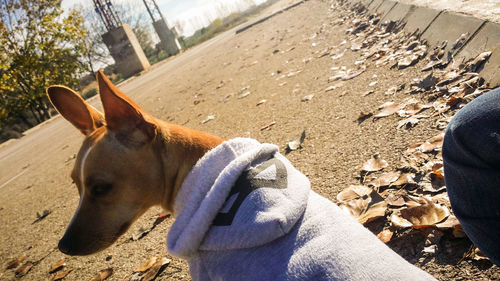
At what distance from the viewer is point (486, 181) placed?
3.45ft

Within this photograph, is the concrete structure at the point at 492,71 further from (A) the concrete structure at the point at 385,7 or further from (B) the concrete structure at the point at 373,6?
(B) the concrete structure at the point at 373,6

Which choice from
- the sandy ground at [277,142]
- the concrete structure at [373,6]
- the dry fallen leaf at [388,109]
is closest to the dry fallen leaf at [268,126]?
A: the sandy ground at [277,142]

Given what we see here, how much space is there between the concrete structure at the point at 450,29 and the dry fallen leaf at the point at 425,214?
Answer: 6.60 ft

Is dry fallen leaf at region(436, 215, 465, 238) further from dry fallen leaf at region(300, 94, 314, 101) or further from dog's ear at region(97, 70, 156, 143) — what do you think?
dry fallen leaf at region(300, 94, 314, 101)

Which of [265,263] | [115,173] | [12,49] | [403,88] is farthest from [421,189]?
[12,49]

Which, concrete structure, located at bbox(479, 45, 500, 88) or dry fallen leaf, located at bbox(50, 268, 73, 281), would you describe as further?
dry fallen leaf, located at bbox(50, 268, 73, 281)

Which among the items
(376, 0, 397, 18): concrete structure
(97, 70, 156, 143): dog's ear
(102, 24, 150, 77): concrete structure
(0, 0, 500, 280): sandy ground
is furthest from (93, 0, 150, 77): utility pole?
(97, 70, 156, 143): dog's ear

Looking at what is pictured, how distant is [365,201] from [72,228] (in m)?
1.97

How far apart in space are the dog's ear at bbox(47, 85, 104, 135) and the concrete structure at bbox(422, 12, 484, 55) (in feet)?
11.2

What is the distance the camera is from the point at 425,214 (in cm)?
171

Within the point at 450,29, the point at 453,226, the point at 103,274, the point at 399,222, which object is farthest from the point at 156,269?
the point at 450,29

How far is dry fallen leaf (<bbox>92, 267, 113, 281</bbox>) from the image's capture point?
8.58 ft

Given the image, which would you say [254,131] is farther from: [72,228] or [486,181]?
[486,181]

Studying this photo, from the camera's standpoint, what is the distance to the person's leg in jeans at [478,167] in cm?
103
